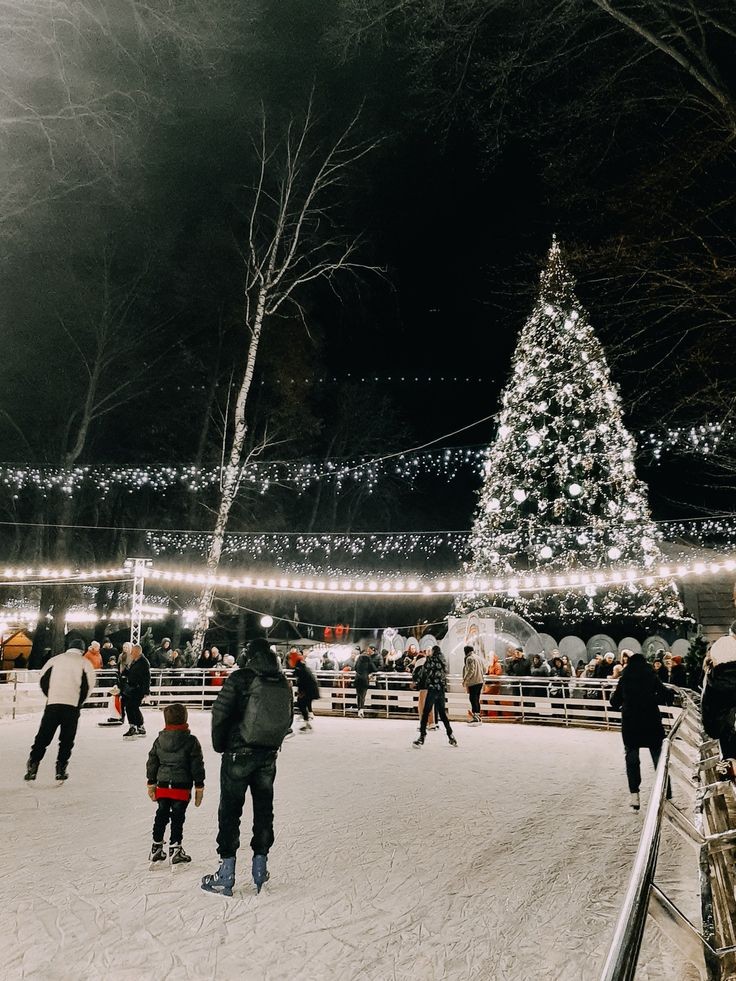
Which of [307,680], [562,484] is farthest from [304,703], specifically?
[562,484]

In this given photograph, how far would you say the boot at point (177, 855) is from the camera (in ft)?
14.4

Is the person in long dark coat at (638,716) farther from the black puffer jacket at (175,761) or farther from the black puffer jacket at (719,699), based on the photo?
the black puffer jacket at (175,761)

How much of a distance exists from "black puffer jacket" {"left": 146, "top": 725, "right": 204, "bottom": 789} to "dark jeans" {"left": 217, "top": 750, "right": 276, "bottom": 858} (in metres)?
0.42

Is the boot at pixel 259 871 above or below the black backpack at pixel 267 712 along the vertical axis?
below

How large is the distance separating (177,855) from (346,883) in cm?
118

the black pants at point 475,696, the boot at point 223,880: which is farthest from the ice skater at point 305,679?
the boot at point 223,880

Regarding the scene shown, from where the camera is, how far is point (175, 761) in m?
4.36

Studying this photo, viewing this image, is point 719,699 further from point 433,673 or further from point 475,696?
point 475,696

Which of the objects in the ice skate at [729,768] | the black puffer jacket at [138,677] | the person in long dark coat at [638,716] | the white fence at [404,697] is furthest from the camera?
the white fence at [404,697]

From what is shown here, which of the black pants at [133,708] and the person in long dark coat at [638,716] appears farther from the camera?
the black pants at [133,708]

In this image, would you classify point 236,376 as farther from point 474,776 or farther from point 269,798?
point 269,798

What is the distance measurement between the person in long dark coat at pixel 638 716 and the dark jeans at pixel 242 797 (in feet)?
11.8

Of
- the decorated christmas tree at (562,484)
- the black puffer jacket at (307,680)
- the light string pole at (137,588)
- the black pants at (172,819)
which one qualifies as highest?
the decorated christmas tree at (562,484)

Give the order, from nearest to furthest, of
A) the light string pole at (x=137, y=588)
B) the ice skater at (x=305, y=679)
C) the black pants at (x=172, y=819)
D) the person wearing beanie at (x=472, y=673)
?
the black pants at (x=172, y=819) → the ice skater at (x=305, y=679) → the person wearing beanie at (x=472, y=673) → the light string pole at (x=137, y=588)
